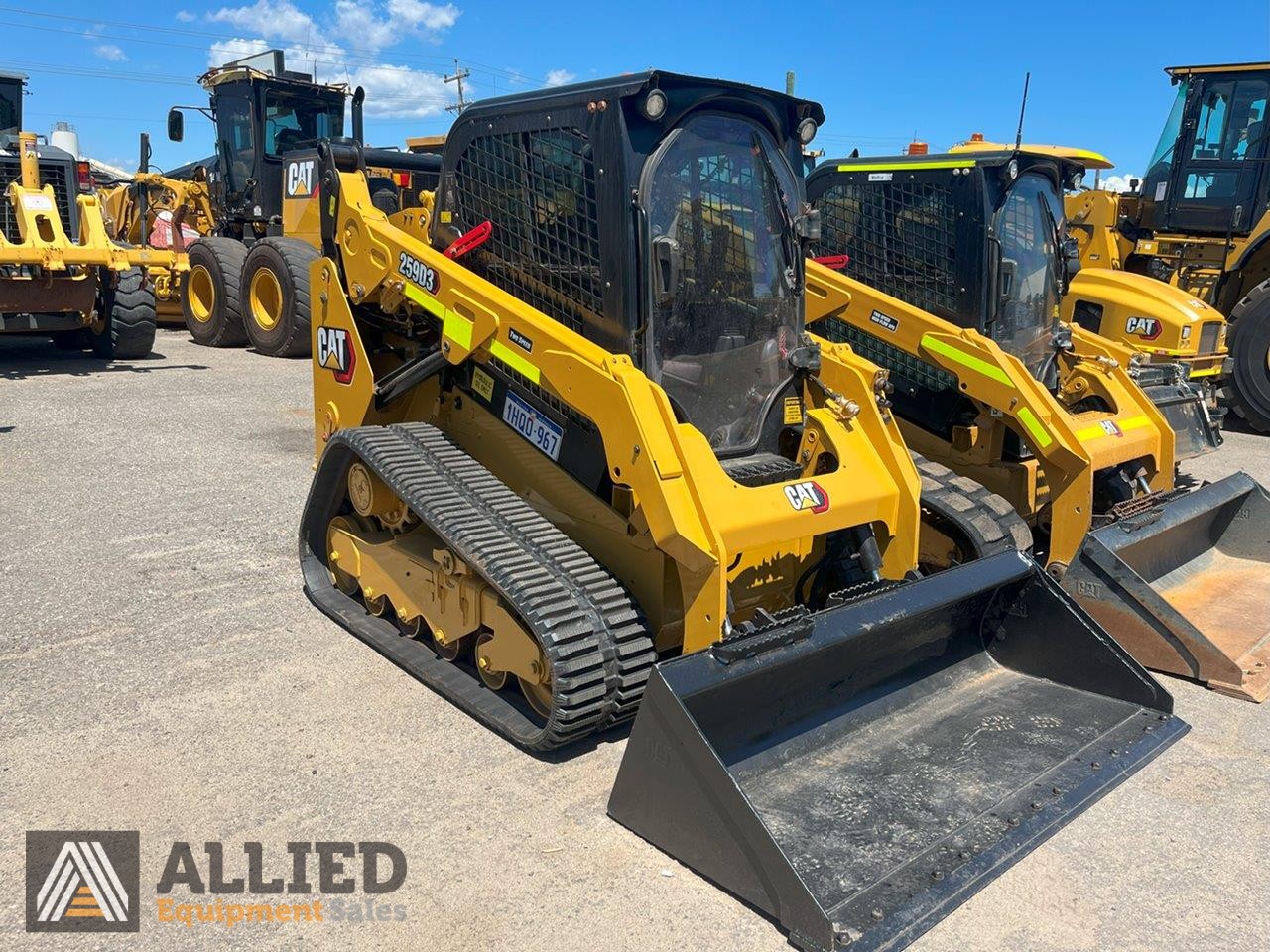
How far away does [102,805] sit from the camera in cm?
310

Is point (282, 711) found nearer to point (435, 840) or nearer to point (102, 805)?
point (102, 805)

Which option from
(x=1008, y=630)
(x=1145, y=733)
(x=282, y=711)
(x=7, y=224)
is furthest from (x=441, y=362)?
(x=7, y=224)

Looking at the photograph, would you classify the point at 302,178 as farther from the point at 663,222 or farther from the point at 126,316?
the point at 663,222

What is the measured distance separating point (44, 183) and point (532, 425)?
9.05m

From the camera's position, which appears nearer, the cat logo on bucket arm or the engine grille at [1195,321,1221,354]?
the cat logo on bucket arm

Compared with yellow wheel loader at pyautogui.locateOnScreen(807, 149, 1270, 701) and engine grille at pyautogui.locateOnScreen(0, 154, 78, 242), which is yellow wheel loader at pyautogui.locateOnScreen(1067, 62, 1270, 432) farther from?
engine grille at pyautogui.locateOnScreen(0, 154, 78, 242)

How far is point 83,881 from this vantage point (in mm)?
2777

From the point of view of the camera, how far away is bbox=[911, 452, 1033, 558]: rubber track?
4691mm

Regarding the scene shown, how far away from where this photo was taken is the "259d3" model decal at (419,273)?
13.6ft

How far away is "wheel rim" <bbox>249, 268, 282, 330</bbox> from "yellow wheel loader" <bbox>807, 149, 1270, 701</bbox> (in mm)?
7292

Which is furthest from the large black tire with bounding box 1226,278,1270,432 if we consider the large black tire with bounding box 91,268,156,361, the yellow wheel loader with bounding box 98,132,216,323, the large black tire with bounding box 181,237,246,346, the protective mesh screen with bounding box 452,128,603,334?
the yellow wheel loader with bounding box 98,132,216,323

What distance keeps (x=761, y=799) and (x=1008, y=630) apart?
145 centimetres

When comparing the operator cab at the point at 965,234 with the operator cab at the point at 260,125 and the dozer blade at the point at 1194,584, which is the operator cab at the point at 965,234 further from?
the operator cab at the point at 260,125

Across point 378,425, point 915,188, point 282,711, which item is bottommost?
point 282,711
